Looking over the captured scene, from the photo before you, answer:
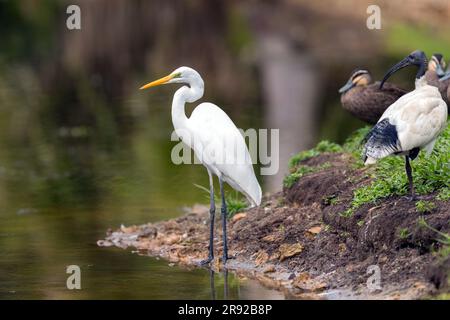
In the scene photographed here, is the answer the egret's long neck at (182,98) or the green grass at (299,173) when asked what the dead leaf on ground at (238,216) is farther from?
the egret's long neck at (182,98)

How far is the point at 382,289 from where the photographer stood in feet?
26.1

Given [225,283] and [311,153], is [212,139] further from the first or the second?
[311,153]

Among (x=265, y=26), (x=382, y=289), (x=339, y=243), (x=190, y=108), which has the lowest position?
(x=382, y=289)

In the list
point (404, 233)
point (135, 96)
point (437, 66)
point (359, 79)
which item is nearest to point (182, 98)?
point (404, 233)

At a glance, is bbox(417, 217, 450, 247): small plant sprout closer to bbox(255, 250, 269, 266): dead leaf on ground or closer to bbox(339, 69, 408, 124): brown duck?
bbox(255, 250, 269, 266): dead leaf on ground

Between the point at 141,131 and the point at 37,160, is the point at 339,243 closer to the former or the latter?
the point at 37,160

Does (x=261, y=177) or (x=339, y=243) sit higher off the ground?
(x=261, y=177)

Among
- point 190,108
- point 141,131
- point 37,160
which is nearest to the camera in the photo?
point 37,160

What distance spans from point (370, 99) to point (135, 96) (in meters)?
11.4

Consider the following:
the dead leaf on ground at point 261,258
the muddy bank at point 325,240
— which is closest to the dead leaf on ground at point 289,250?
the muddy bank at point 325,240

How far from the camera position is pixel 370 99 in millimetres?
11219

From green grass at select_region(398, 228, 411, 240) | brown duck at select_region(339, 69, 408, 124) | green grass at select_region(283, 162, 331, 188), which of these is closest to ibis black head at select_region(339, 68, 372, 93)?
brown duck at select_region(339, 69, 408, 124)

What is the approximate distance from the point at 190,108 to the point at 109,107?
6.66 ft

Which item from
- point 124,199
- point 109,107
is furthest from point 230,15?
point 124,199
